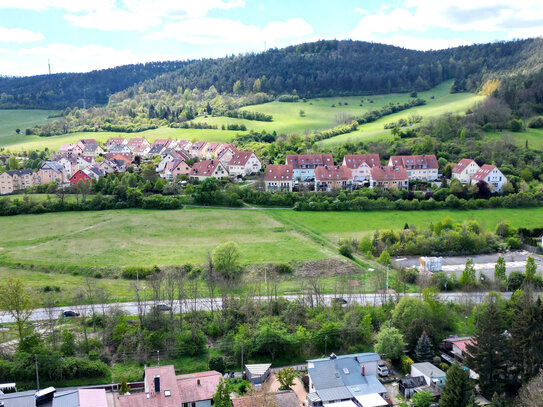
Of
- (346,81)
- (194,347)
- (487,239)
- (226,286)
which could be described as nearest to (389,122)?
(346,81)

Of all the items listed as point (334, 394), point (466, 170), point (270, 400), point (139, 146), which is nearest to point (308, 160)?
point (466, 170)

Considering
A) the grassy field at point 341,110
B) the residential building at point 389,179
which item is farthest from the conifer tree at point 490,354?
the grassy field at point 341,110

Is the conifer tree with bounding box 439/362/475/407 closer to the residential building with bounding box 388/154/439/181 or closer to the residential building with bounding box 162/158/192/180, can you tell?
the residential building with bounding box 388/154/439/181

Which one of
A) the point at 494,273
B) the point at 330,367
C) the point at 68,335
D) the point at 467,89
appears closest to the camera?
the point at 330,367

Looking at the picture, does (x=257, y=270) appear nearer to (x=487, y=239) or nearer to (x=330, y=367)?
(x=330, y=367)

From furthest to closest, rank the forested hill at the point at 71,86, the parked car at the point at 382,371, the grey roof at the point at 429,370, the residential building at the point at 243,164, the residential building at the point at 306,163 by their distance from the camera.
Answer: the forested hill at the point at 71,86, the residential building at the point at 243,164, the residential building at the point at 306,163, the parked car at the point at 382,371, the grey roof at the point at 429,370

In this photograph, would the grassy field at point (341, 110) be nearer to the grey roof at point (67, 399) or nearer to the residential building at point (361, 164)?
the residential building at point (361, 164)
